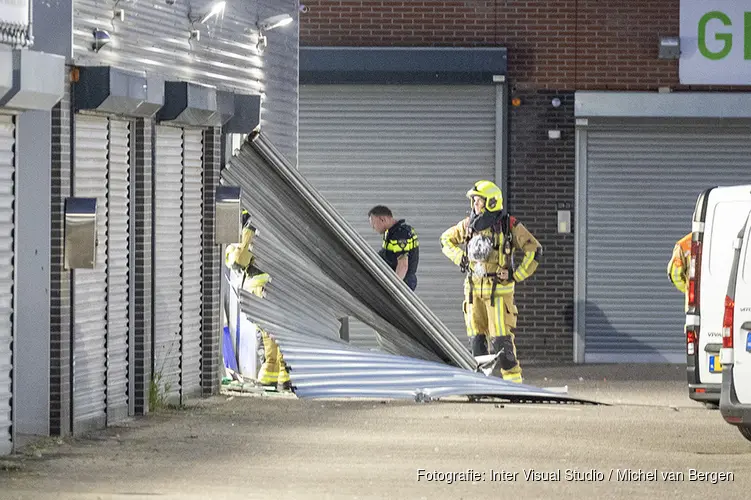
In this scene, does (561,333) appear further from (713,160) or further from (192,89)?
(192,89)

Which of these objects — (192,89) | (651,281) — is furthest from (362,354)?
(651,281)

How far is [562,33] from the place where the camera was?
77.7 ft

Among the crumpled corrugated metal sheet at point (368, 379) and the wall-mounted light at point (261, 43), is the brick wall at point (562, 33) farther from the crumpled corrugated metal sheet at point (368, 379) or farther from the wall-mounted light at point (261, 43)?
the crumpled corrugated metal sheet at point (368, 379)

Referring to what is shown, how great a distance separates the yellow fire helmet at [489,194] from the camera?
18.3 metres

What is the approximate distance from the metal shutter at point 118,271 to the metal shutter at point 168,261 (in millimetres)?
650

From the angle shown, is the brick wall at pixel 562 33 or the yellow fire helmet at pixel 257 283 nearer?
the yellow fire helmet at pixel 257 283

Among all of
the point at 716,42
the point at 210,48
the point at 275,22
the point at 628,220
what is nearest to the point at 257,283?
the point at 210,48

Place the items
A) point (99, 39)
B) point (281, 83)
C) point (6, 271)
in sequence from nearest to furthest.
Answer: point (6, 271)
point (99, 39)
point (281, 83)

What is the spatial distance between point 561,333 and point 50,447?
11.9 m

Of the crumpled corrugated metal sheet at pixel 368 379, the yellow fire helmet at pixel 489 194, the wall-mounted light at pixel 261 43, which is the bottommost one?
the crumpled corrugated metal sheet at pixel 368 379

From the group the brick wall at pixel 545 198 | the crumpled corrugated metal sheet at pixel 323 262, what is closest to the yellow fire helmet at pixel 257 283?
the crumpled corrugated metal sheet at pixel 323 262

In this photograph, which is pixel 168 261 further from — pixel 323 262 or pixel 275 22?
pixel 275 22

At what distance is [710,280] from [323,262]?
4.98m

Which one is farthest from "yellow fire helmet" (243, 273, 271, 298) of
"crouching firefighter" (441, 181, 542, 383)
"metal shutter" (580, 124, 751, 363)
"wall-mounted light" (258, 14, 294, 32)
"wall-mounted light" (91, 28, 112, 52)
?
"metal shutter" (580, 124, 751, 363)
